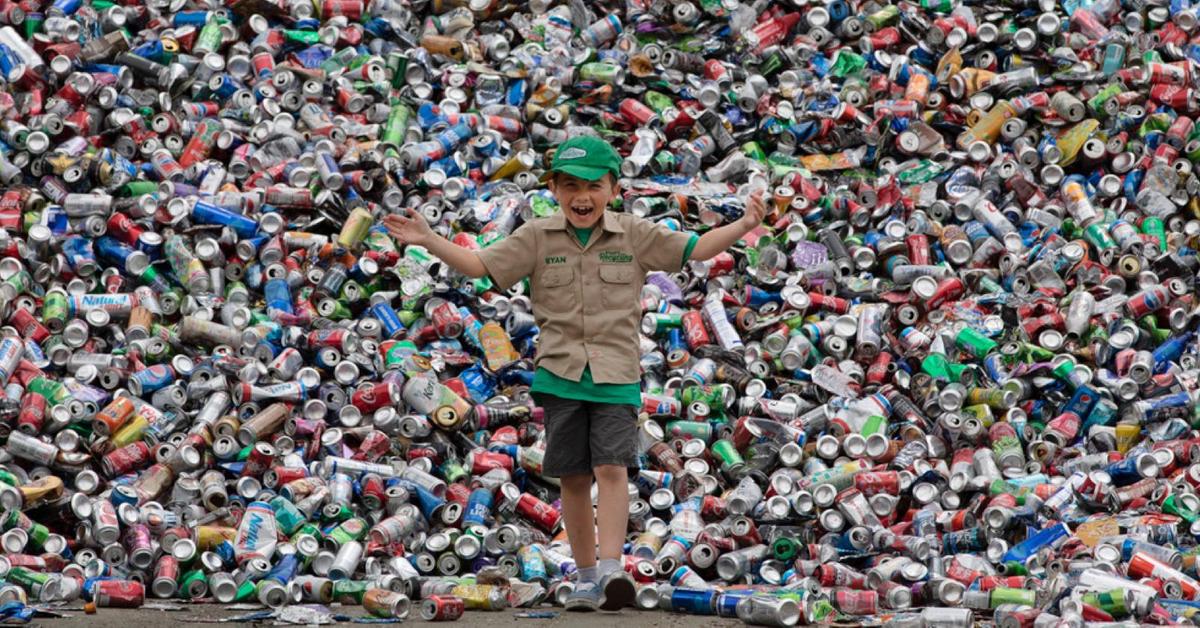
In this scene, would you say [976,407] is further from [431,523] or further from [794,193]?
[431,523]

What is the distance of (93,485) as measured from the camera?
21.4ft

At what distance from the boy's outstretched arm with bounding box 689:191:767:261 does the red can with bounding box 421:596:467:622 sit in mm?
1396

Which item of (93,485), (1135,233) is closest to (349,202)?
(93,485)

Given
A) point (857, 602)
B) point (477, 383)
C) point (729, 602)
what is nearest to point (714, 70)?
point (477, 383)

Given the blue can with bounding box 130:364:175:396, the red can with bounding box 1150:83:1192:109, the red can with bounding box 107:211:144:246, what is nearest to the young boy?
the blue can with bounding box 130:364:175:396

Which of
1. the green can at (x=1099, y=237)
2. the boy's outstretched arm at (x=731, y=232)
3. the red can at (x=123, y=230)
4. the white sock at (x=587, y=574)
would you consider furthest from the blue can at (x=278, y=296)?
the green can at (x=1099, y=237)

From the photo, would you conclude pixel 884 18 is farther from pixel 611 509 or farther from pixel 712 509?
pixel 611 509

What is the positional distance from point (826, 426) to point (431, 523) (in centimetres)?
184

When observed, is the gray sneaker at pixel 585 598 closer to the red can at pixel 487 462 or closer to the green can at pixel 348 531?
the green can at pixel 348 531

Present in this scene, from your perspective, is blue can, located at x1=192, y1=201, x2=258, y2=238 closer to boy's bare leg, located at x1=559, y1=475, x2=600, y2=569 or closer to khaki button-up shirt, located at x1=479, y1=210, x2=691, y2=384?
khaki button-up shirt, located at x1=479, y1=210, x2=691, y2=384

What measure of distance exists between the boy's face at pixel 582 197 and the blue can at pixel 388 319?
7.76ft

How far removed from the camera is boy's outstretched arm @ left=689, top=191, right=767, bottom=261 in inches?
205

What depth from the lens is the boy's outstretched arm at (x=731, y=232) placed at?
5.22 metres

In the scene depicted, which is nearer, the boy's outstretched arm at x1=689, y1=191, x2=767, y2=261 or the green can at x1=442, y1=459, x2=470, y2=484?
the boy's outstretched arm at x1=689, y1=191, x2=767, y2=261
